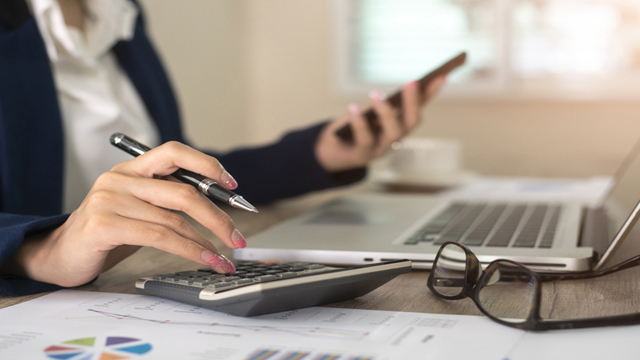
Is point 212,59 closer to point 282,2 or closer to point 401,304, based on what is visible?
point 282,2

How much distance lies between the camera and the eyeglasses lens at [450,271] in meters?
0.49

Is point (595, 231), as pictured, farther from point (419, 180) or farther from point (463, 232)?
point (419, 180)

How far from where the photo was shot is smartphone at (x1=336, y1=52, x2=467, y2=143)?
3.09ft

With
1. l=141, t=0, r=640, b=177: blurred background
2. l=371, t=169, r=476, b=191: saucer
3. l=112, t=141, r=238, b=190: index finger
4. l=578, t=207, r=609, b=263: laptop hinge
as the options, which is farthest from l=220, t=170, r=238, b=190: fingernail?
l=141, t=0, r=640, b=177: blurred background

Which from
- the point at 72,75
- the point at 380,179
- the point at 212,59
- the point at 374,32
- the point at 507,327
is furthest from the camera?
the point at 374,32

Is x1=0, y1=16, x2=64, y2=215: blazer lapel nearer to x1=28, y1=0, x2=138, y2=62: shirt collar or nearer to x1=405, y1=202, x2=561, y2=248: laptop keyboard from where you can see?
x1=28, y1=0, x2=138, y2=62: shirt collar

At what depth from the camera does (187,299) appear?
18.2 inches

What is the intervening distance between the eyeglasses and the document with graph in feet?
0.05

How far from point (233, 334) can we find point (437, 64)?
218cm

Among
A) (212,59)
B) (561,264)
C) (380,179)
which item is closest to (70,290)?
(561,264)

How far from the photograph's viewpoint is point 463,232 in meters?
0.68

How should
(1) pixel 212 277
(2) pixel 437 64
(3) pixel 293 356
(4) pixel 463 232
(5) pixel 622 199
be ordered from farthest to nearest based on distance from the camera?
(2) pixel 437 64, (5) pixel 622 199, (4) pixel 463 232, (1) pixel 212 277, (3) pixel 293 356

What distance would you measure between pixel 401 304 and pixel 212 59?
197 cm

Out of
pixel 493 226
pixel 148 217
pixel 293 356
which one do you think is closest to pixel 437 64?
pixel 493 226
